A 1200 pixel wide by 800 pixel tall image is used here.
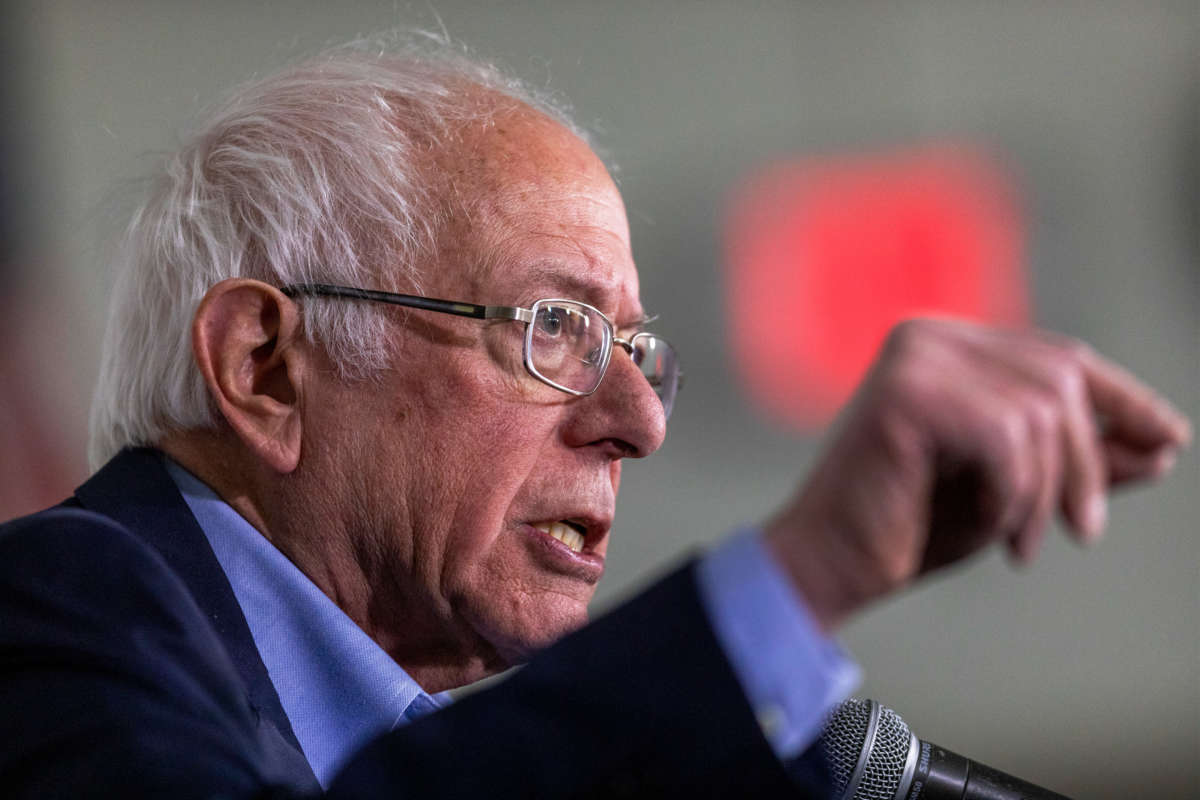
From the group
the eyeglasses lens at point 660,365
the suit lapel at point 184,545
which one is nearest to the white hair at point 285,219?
the suit lapel at point 184,545

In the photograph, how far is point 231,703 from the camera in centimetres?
106

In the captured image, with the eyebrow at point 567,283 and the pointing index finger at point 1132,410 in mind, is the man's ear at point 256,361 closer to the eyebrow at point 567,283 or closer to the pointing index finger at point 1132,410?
the eyebrow at point 567,283

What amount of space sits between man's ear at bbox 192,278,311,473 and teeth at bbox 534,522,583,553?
31cm

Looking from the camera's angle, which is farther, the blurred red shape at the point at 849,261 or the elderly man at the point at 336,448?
the blurred red shape at the point at 849,261

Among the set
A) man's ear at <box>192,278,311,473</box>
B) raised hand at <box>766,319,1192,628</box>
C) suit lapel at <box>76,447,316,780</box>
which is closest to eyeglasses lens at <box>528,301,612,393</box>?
man's ear at <box>192,278,311,473</box>

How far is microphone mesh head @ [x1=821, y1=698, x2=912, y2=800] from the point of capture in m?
1.24

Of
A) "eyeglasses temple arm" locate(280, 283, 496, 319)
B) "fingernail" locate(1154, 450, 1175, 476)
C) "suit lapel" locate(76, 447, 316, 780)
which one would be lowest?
"suit lapel" locate(76, 447, 316, 780)

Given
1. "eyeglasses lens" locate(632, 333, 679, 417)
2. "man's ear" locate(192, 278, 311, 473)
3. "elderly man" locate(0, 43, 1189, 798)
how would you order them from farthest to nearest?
1. "eyeglasses lens" locate(632, 333, 679, 417)
2. "man's ear" locate(192, 278, 311, 473)
3. "elderly man" locate(0, 43, 1189, 798)

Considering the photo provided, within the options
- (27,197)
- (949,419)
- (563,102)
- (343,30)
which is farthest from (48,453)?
(949,419)

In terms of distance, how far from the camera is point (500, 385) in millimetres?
1453

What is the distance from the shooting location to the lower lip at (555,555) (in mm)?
1439

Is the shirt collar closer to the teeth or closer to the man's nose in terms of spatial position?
the teeth

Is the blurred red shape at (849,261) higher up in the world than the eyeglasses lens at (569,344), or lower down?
lower down

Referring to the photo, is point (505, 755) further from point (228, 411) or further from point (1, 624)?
point (228, 411)
